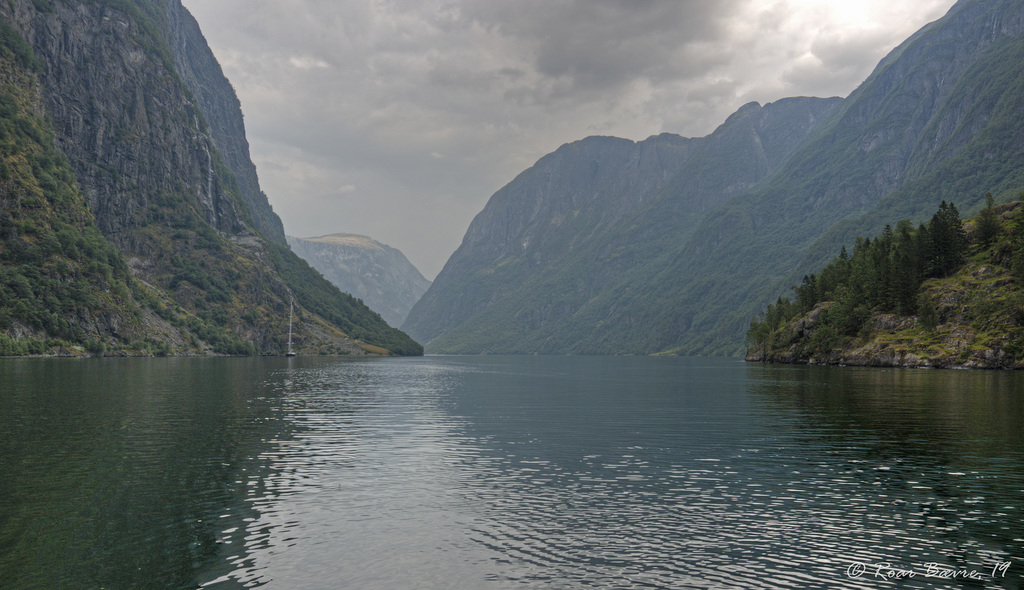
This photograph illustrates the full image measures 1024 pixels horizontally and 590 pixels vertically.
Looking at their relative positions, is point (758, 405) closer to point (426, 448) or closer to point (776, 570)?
point (426, 448)

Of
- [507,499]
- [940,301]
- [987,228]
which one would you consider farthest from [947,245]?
[507,499]

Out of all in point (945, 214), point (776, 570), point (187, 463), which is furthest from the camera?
point (945, 214)

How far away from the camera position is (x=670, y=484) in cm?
3584

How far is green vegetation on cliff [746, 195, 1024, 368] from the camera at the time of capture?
14825cm

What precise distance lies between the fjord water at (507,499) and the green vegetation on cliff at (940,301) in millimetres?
100937

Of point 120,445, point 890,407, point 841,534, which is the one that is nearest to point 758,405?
point 890,407

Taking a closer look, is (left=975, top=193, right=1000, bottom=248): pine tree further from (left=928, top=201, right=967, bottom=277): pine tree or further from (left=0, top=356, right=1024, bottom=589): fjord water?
(left=0, top=356, right=1024, bottom=589): fjord water

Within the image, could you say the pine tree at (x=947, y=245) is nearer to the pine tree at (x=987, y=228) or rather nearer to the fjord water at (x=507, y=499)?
the pine tree at (x=987, y=228)

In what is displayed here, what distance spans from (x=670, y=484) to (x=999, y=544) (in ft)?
49.3

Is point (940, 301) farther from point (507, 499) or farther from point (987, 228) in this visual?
point (507, 499)

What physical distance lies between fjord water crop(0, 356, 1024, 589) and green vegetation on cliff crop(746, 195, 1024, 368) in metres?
101

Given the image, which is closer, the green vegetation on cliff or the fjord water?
the fjord water

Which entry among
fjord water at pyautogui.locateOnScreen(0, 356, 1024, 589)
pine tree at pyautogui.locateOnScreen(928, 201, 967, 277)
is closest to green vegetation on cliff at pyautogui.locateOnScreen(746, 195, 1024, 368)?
pine tree at pyautogui.locateOnScreen(928, 201, 967, 277)

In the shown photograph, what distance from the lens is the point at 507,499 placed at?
32.8 metres
